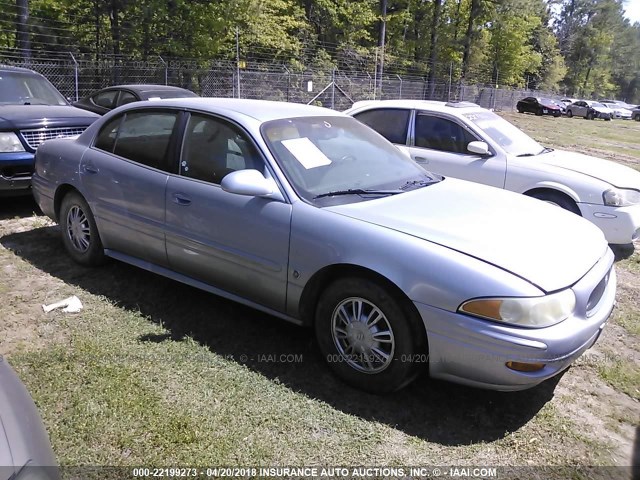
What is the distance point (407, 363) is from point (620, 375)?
5.48 feet

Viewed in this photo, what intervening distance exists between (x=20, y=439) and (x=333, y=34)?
38.8 meters

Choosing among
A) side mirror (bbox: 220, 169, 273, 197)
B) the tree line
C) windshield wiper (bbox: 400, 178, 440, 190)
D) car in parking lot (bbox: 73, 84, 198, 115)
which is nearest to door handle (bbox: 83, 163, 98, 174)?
side mirror (bbox: 220, 169, 273, 197)

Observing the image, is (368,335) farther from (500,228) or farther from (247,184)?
(247,184)

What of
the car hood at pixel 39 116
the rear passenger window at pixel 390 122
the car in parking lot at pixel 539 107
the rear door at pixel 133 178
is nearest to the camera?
the rear door at pixel 133 178

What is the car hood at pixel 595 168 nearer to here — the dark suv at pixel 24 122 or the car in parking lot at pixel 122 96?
the dark suv at pixel 24 122

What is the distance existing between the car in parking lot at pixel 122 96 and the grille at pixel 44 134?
3.34 meters

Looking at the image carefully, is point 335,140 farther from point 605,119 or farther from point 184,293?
point 605,119

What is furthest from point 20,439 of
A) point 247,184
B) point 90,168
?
point 90,168

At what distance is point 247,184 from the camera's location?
3316mm

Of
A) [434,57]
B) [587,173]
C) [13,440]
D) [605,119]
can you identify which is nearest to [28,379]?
[13,440]

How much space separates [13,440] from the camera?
1.63 metres

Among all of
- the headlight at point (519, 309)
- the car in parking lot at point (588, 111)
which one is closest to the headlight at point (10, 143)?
the headlight at point (519, 309)

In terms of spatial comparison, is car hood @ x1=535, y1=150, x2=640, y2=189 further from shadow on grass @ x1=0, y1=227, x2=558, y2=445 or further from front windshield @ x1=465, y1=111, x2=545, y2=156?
shadow on grass @ x1=0, y1=227, x2=558, y2=445

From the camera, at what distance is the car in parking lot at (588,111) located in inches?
1677
